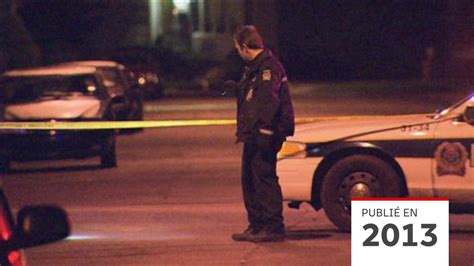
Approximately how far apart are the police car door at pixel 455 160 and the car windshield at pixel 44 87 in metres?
9.11

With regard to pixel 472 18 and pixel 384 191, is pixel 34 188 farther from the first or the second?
A: pixel 472 18

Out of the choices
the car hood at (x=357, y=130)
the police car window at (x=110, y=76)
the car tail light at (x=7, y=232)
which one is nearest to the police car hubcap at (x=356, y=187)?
the car hood at (x=357, y=130)

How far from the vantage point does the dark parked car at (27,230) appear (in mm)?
4832

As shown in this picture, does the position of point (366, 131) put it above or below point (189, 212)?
above

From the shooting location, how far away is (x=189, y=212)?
1223 centimetres

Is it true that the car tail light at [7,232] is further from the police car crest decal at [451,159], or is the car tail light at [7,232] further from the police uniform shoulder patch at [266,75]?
the police car crest decal at [451,159]

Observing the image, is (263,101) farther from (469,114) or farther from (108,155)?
(108,155)

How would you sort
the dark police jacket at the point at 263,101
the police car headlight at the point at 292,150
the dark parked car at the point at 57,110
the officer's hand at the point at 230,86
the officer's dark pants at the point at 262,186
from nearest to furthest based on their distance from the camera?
1. the dark police jacket at the point at 263,101
2. the officer's dark pants at the point at 262,186
3. the officer's hand at the point at 230,86
4. the police car headlight at the point at 292,150
5. the dark parked car at the point at 57,110

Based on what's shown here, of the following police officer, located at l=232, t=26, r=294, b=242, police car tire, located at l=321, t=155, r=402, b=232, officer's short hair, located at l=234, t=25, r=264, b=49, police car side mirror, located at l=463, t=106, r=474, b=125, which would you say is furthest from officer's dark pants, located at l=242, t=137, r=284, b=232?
police car side mirror, located at l=463, t=106, r=474, b=125

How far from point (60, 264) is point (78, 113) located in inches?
323

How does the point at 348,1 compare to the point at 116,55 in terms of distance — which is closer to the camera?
the point at 116,55

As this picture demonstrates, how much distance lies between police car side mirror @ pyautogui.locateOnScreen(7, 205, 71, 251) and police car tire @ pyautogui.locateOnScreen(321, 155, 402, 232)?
5.41 meters

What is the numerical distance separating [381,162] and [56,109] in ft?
27.3

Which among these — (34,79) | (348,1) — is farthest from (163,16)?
(34,79)
